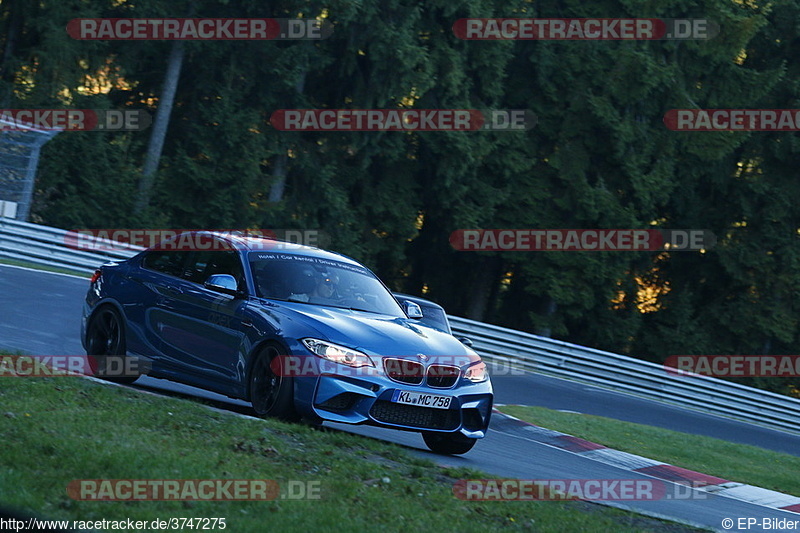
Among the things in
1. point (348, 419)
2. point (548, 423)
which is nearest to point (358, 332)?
point (348, 419)

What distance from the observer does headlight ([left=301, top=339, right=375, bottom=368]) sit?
30.6 feet

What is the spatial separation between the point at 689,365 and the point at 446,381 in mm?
30871

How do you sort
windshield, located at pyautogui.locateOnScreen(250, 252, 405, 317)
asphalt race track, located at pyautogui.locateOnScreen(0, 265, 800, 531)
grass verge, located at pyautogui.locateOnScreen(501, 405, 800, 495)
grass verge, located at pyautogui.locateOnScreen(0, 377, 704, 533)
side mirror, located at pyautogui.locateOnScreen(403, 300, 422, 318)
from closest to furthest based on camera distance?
grass verge, located at pyautogui.locateOnScreen(0, 377, 704, 533), asphalt race track, located at pyautogui.locateOnScreen(0, 265, 800, 531), windshield, located at pyautogui.locateOnScreen(250, 252, 405, 317), side mirror, located at pyautogui.locateOnScreen(403, 300, 422, 318), grass verge, located at pyautogui.locateOnScreen(501, 405, 800, 495)

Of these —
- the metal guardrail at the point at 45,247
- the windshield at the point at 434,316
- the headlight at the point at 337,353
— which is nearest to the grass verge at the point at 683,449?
the windshield at the point at 434,316

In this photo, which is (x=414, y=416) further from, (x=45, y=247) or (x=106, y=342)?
(x=45, y=247)

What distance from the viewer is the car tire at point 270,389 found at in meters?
9.34

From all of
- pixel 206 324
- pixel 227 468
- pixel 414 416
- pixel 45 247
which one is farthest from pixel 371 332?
pixel 45 247

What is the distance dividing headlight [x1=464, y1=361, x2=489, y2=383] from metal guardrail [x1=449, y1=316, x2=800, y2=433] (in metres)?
15.4

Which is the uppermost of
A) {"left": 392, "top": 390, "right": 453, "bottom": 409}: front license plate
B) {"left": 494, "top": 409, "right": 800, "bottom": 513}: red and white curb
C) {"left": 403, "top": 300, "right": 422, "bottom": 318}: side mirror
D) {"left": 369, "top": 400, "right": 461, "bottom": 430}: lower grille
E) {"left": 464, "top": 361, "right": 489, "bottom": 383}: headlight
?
{"left": 403, "top": 300, "right": 422, "bottom": 318}: side mirror

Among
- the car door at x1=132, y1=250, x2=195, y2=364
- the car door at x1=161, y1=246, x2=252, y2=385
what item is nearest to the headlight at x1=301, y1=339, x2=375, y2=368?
the car door at x1=161, y1=246, x2=252, y2=385

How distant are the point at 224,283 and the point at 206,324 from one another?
461mm

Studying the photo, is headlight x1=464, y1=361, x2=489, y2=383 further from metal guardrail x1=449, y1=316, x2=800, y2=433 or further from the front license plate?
metal guardrail x1=449, y1=316, x2=800, y2=433

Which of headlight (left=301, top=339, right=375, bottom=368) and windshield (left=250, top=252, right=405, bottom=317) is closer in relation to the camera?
headlight (left=301, top=339, right=375, bottom=368)

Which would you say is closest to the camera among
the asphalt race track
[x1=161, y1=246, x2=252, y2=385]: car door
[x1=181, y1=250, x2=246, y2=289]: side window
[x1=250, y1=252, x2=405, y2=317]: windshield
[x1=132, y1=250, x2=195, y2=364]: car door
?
the asphalt race track
